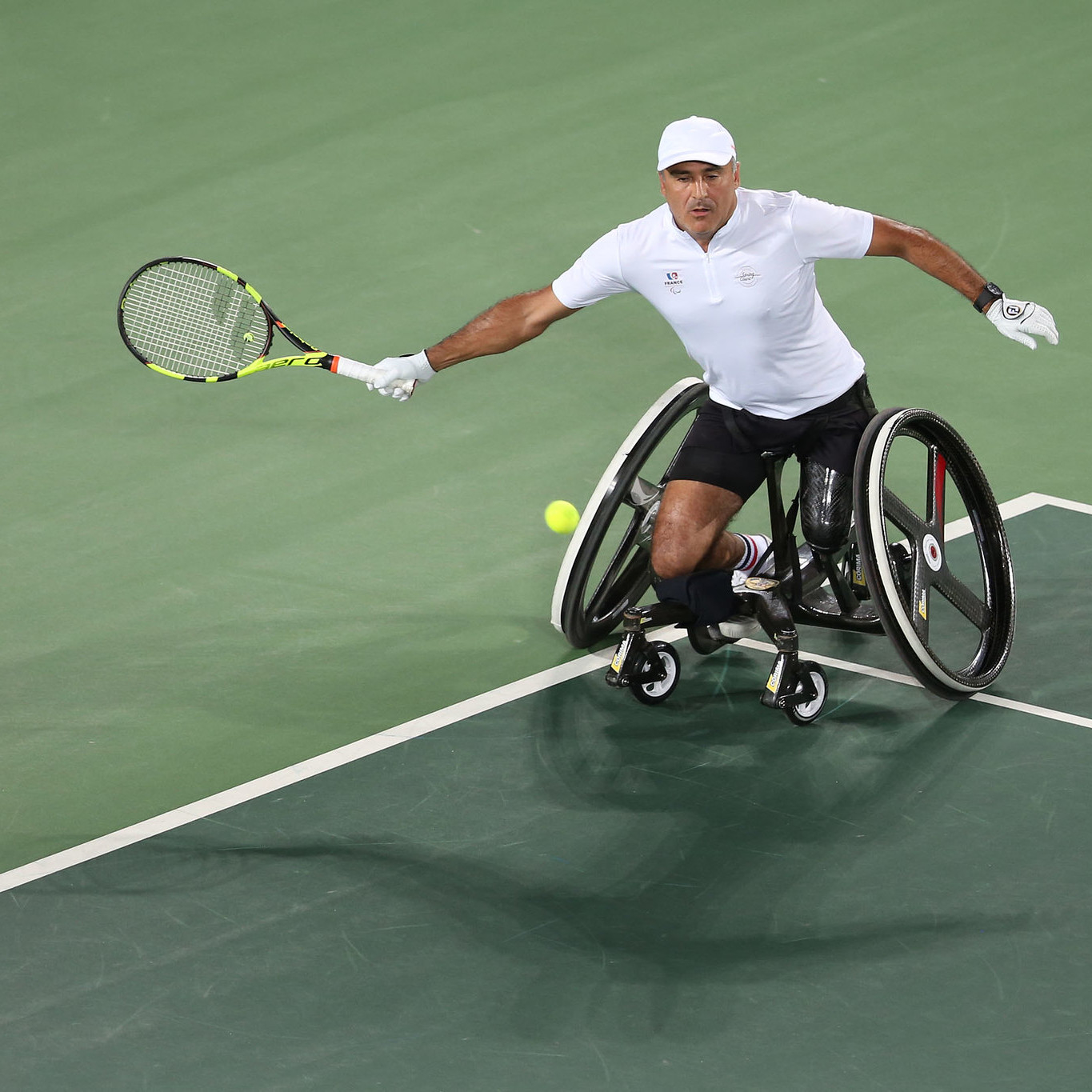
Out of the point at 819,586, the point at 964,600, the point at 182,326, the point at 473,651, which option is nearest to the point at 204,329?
the point at 182,326

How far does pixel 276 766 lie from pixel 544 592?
4.88 ft

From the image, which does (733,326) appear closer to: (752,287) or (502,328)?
(752,287)

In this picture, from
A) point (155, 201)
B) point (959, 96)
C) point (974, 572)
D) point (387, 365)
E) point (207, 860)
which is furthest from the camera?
point (959, 96)

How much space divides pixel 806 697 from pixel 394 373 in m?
1.70

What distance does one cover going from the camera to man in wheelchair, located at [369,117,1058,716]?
606 centimetres

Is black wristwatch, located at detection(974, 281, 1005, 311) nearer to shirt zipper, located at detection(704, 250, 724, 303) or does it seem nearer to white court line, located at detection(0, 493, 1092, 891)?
shirt zipper, located at detection(704, 250, 724, 303)

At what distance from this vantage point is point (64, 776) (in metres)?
6.28

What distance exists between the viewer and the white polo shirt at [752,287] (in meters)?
6.07

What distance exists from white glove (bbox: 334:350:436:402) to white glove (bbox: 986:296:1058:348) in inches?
71.5

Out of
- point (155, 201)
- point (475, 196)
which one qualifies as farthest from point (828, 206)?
point (155, 201)

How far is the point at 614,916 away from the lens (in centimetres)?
547

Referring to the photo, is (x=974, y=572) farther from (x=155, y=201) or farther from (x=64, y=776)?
(x=155, y=201)

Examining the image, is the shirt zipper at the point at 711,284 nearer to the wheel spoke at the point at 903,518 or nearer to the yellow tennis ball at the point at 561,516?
the wheel spoke at the point at 903,518

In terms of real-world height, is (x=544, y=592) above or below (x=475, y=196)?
below
